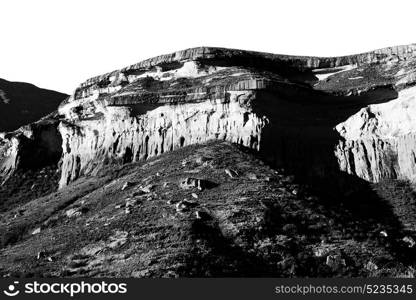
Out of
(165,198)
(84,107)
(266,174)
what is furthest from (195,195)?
(84,107)

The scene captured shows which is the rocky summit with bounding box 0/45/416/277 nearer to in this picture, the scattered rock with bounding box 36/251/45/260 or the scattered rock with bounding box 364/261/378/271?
the scattered rock with bounding box 364/261/378/271

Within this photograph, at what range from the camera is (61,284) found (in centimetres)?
3694

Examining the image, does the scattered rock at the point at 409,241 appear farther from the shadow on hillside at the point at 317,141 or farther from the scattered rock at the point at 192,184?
the scattered rock at the point at 192,184

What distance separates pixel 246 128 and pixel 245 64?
1120 cm

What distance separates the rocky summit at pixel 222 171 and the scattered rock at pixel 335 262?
111mm

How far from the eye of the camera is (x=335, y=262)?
47.7 meters

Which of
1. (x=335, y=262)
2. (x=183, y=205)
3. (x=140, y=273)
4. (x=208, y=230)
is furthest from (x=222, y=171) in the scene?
(x=140, y=273)

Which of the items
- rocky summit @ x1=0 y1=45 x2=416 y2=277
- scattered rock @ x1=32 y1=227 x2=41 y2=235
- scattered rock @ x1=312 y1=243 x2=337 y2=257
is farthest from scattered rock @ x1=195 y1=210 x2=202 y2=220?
scattered rock @ x1=32 y1=227 x2=41 y2=235

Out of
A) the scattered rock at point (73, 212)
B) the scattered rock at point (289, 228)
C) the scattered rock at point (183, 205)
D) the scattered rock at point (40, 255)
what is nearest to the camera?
the scattered rock at point (40, 255)

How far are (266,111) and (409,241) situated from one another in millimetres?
18303

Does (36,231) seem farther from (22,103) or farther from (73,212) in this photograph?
(22,103)

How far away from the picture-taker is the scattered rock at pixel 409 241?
5396 centimetres

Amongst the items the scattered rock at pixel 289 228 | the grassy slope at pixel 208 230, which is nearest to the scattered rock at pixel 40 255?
the grassy slope at pixel 208 230

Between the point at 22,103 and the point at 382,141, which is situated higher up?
the point at 22,103
